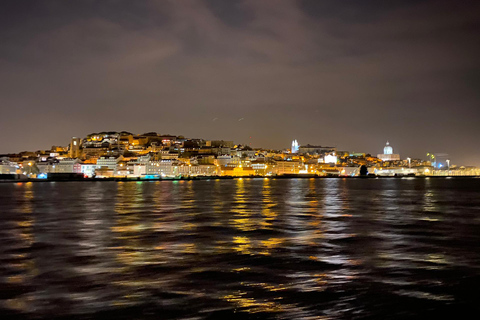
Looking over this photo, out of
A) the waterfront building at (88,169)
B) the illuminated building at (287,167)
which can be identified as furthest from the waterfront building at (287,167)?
the waterfront building at (88,169)

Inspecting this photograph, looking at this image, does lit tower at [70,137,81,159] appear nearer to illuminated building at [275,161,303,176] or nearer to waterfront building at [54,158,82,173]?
waterfront building at [54,158,82,173]

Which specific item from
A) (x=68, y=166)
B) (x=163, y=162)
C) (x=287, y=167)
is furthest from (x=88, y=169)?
(x=287, y=167)

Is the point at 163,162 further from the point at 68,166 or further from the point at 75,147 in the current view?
the point at 75,147

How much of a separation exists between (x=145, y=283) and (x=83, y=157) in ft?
443

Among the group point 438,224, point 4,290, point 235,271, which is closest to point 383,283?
point 235,271

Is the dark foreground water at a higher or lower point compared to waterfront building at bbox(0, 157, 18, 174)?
lower

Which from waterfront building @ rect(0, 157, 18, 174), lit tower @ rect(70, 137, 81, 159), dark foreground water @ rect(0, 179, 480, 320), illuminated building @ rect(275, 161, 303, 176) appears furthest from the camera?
lit tower @ rect(70, 137, 81, 159)

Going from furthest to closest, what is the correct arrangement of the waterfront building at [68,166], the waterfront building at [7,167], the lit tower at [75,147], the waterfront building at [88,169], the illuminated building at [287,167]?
the lit tower at [75,147]
the illuminated building at [287,167]
the waterfront building at [68,166]
the waterfront building at [88,169]
the waterfront building at [7,167]

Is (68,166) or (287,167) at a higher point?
(68,166)

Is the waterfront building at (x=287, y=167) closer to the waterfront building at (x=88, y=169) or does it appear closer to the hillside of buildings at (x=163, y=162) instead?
the hillside of buildings at (x=163, y=162)

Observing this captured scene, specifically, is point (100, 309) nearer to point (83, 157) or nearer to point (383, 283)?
point (383, 283)

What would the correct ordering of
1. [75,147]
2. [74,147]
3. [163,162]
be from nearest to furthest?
[163,162], [74,147], [75,147]

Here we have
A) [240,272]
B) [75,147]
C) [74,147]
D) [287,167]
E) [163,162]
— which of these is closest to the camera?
[240,272]

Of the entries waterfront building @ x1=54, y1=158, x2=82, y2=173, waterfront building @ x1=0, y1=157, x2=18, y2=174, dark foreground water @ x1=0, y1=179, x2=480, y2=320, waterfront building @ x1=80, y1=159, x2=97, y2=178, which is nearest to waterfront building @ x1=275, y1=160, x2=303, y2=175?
waterfront building @ x1=80, y1=159, x2=97, y2=178
